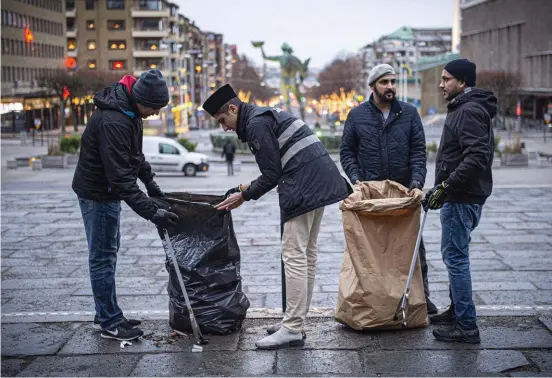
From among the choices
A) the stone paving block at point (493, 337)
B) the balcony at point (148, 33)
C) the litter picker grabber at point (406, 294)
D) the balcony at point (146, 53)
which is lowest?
the stone paving block at point (493, 337)

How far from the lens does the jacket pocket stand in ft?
18.0

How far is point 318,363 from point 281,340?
38 centimetres

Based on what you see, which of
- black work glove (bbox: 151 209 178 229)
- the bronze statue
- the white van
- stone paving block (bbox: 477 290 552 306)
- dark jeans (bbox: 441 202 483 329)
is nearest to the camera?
black work glove (bbox: 151 209 178 229)

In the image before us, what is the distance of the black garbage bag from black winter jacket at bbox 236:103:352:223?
0.46m

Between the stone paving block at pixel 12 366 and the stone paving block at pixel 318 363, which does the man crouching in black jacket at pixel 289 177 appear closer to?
the stone paving block at pixel 318 363

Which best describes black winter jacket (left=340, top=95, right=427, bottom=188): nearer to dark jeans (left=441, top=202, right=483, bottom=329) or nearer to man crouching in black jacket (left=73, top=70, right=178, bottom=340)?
dark jeans (left=441, top=202, right=483, bottom=329)

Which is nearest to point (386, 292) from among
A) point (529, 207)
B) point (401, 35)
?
point (529, 207)

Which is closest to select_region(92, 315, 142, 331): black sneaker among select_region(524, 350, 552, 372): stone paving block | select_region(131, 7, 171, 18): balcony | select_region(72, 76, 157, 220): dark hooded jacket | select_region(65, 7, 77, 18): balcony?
select_region(72, 76, 157, 220): dark hooded jacket

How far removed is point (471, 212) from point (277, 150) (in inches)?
51.8

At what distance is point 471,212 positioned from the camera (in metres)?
5.71

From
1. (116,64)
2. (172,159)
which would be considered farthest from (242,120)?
(116,64)

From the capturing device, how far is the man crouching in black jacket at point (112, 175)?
552cm

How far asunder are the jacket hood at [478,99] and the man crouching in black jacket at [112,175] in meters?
1.86

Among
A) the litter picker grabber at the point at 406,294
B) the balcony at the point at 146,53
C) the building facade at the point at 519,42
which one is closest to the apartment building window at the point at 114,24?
the balcony at the point at 146,53
